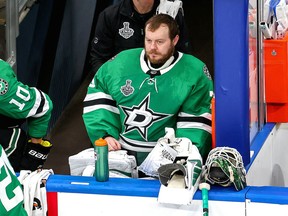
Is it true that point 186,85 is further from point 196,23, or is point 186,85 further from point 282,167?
point 196,23

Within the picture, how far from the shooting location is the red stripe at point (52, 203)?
349 centimetres

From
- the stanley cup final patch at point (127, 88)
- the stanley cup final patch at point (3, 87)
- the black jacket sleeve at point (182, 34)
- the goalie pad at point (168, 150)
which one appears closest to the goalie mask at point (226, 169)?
the goalie pad at point (168, 150)

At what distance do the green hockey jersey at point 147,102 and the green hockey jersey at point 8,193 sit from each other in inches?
42.7

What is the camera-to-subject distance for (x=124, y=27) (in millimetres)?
5188

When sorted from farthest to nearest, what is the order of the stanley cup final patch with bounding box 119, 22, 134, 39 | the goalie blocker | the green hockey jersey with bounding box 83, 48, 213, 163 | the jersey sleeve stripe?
the stanley cup final patch with bounding box 119, 22, 134, 39
the goalie blocker
the jersey sleeve stripe
the green hockey jersey with bounding box 83, 48, 213, 163

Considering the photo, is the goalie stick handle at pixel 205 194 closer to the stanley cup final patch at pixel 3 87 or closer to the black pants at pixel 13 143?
the stanley cup final patch at pixel 3 87

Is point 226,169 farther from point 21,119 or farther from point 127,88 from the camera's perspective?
point 21,119

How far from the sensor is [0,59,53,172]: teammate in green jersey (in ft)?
13.6

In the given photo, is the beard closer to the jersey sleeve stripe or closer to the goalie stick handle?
the jersey sleeve stripe

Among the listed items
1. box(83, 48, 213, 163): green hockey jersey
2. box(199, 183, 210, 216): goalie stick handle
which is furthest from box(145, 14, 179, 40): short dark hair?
box(199, 183, 210, 216): goalie stick handle

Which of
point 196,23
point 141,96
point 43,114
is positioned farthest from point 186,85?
point 196,23

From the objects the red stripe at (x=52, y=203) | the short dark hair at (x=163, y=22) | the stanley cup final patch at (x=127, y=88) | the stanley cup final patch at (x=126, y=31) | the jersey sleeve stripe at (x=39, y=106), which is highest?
the short dark hair at (x=163, y=22)

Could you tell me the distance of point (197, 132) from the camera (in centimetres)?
397

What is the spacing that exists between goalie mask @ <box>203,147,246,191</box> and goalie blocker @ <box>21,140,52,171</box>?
1356 millimetres
